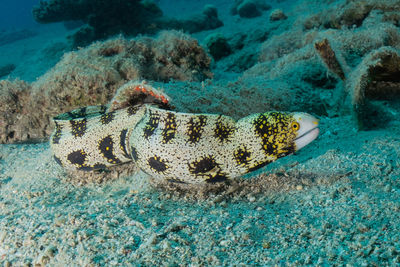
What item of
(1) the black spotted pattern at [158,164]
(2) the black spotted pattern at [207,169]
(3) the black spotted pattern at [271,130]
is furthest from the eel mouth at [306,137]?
(1) the black spotted pattern at [158,164]

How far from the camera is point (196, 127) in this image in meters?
2.41

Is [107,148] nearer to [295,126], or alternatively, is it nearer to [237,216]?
[237,216]

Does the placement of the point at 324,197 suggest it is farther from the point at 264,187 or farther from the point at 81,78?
the point at 81,78

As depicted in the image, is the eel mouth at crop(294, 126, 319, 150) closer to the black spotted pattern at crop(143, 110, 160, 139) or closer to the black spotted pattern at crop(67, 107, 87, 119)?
the black spotted pattern at crop(143, 110, 160, 139)

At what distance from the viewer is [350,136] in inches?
124

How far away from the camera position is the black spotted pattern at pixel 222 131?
242cm

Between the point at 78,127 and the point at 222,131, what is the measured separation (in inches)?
72.5

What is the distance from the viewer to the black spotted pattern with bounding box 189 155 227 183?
2398 mm

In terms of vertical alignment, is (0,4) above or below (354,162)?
above

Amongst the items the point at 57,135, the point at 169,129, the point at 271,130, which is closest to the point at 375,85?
the point at 271,130

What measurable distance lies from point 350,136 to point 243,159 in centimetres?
160

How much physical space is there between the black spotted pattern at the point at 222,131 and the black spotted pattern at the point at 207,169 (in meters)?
0.20

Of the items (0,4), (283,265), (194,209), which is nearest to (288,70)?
(194,209)

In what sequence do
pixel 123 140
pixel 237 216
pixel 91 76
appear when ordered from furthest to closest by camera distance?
pixel 91 76 → pixel 123 140 → pixel 237 216
